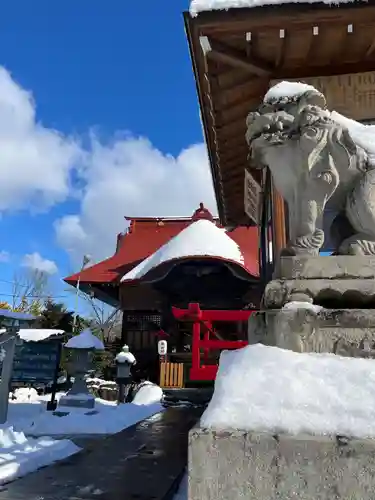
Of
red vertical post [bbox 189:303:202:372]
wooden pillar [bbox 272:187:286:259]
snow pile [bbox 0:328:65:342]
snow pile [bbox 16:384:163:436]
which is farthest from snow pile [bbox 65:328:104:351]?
wooden pillar [bbox 272:187:286:259]

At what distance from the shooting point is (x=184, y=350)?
14.2 metres

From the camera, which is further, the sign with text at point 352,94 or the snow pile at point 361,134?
the sign with text at point 352,94

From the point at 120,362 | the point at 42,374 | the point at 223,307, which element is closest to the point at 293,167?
the point at 42,374

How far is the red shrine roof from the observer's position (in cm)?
1541

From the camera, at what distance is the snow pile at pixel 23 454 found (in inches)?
155

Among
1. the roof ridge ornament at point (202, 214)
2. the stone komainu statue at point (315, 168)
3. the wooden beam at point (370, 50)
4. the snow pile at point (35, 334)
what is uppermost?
the roof ridge ornament at point (202, 214)

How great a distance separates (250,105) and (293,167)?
449 centimetres

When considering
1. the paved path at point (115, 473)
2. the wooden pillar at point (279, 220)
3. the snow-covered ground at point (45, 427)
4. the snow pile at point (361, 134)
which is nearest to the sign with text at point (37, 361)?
the snow-covered ground at point (45, 427)

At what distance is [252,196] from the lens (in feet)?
31.9

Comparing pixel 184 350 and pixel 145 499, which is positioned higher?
pixel 184 350

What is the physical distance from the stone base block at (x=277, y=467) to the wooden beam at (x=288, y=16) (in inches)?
193

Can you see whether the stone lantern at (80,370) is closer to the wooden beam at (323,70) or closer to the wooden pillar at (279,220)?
the wooden pillar at (279,220)

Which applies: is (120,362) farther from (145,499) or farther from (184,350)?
(145,499)

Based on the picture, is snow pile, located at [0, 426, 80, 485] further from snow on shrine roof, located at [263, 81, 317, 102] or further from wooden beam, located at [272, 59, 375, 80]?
wooden beam, located at [272, 59, 375, 80]
